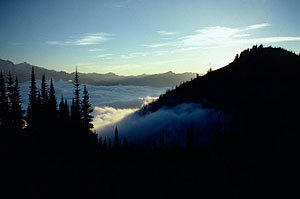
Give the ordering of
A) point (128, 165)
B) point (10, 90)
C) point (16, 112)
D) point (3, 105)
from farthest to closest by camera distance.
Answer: point (128, 165) → point (10, 90) → point (16, 112) → point (3, 105)

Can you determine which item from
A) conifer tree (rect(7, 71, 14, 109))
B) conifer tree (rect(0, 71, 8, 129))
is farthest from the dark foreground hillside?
conifer tree (rect(7, 71, 14, 109))

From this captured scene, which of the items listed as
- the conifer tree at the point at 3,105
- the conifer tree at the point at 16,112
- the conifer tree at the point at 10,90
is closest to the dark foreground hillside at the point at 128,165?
the conifer tree at the point at 16,112

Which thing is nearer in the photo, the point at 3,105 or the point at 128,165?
the point at 3,105

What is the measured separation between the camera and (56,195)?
34.2 m

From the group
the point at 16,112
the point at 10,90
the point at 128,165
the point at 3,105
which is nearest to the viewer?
the point at 3,105

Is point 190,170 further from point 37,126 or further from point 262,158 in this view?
point 37,126

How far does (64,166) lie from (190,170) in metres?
102

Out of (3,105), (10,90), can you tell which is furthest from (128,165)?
(10,90)

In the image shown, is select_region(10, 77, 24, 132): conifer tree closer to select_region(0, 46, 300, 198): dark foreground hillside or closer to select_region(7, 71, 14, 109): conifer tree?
select_region(7, 71, 14, 109): conifer tree

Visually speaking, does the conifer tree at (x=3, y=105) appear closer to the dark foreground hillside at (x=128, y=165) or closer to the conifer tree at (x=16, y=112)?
the conifer tree at (x=16, y=112)

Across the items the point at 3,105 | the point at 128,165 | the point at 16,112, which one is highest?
the point at 3,105

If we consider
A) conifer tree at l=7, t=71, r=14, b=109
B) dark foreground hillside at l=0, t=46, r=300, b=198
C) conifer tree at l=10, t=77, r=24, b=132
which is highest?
conifer tree at l=7, t=71, r=14, b=109

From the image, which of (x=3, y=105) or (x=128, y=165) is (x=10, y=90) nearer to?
(x=3, y=105)

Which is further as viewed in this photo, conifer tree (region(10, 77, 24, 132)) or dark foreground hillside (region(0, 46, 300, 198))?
conifer tree (region(10, 77, 24, 132))
